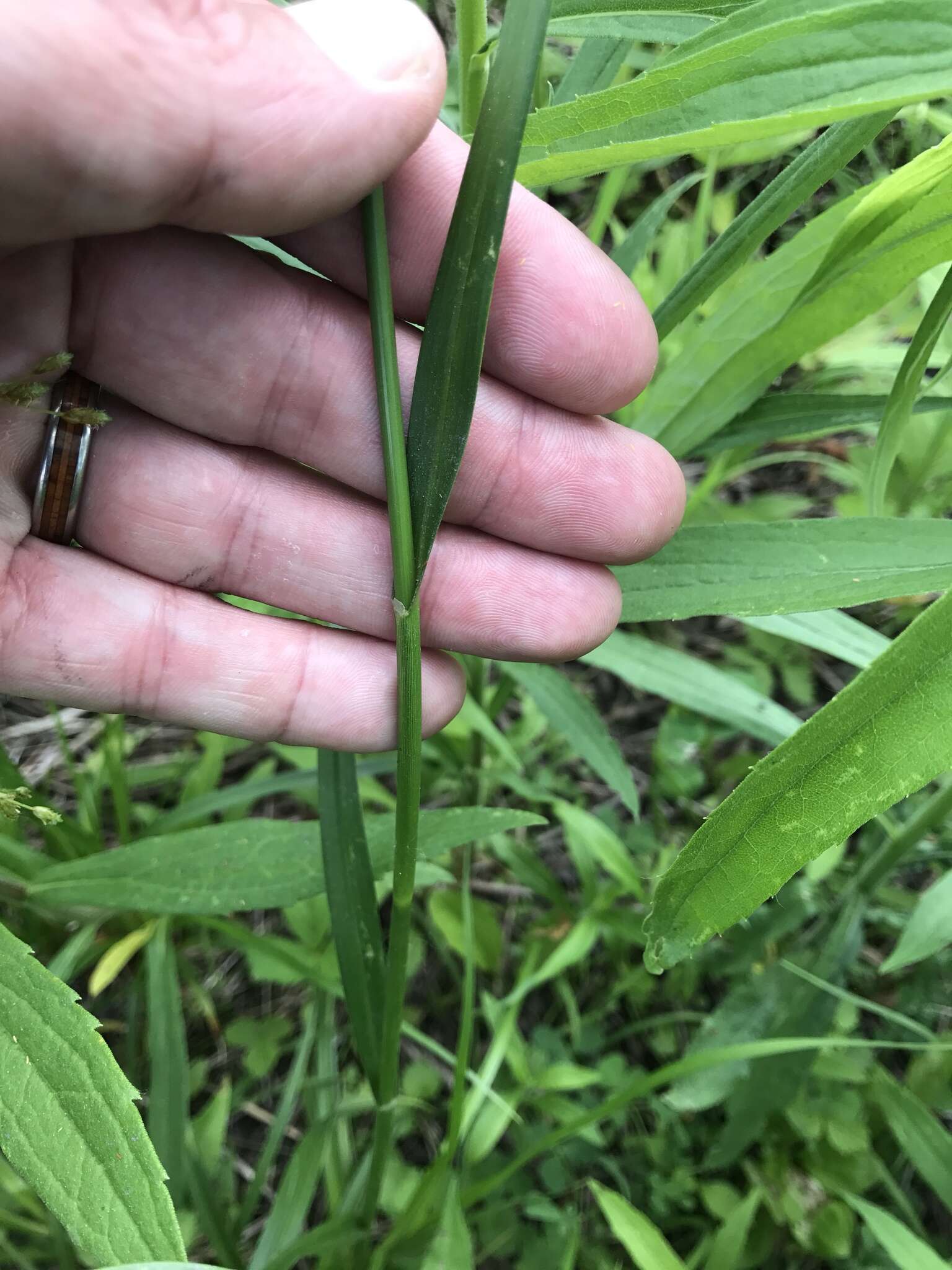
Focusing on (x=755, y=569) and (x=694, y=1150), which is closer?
(x=755, y=569)

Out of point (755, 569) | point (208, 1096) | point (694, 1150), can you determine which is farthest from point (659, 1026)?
point (755, 569)

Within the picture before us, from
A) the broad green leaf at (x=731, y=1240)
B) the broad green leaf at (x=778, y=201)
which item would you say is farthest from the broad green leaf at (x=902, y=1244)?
the broad green leaf at (x=778, y=201)

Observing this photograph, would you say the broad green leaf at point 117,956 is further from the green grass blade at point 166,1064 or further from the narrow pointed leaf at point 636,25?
the narrow pointed leaf at point 636,25

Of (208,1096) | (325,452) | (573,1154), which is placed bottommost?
(208,1096)

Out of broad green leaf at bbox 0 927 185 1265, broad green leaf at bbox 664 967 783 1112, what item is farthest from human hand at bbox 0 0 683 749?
broad green leaf at bbox 664 967 783 1112

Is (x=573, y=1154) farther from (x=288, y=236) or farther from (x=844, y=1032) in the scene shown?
(x=288, y=236)

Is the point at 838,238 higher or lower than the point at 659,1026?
higher

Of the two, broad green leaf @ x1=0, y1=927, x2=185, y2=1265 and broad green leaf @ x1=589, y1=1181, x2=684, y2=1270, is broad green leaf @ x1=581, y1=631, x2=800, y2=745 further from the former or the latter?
broad green leaf @ x1=0, y1=927, x2=185, y2=1265
